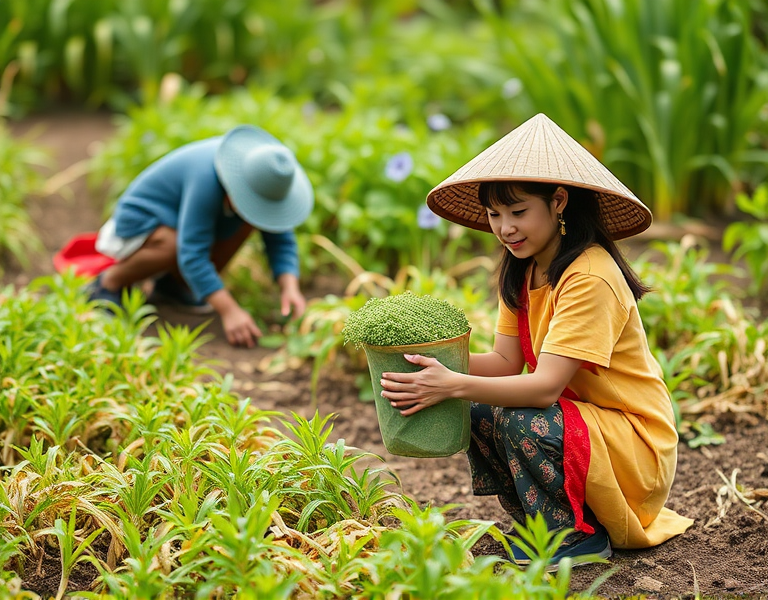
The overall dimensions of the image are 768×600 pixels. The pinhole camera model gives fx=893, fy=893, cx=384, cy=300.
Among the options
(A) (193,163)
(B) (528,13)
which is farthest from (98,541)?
(B) (528,13)

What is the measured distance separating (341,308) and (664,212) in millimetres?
2063

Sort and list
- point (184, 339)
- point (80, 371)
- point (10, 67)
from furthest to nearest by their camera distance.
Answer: point (10, 67), point (184, 339), point (80, 371)

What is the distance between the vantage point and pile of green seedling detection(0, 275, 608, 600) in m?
1.73

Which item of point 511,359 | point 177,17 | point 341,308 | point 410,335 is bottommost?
point 341,308

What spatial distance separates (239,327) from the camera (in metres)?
3.59

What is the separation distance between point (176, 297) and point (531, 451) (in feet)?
7.59

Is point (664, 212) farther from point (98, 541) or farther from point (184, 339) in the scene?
point (98, 541)

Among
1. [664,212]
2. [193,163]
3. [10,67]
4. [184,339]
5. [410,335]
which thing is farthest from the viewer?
[10,67]

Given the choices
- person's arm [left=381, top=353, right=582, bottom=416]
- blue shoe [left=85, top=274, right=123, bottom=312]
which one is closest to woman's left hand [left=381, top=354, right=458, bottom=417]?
person's arm [left=381, top=353, right=582, bottom=416]

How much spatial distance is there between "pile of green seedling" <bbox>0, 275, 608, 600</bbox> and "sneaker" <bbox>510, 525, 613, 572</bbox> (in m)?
0.09

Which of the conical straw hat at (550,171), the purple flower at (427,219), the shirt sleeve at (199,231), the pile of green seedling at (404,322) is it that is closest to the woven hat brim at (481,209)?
the conical straw hat at (550,171)

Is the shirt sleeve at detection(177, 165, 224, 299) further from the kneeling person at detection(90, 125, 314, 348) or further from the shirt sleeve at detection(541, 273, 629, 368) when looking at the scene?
the shirt sleeve at detection(541, 273, 629, 368)

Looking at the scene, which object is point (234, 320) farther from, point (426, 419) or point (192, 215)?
point (426, 419)

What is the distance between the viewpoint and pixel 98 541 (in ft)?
7.19
